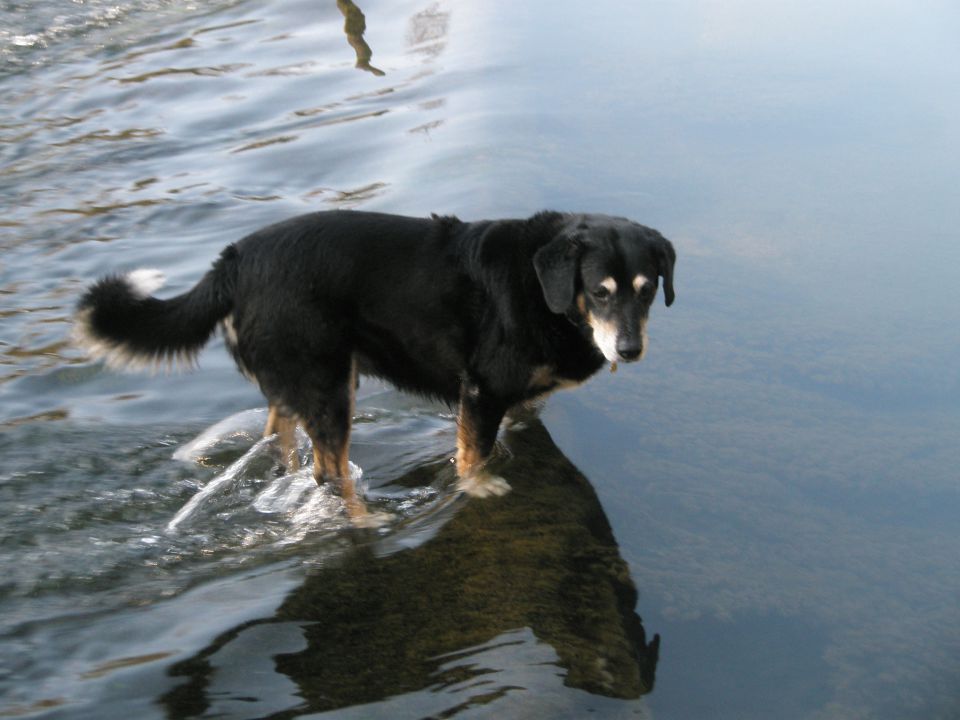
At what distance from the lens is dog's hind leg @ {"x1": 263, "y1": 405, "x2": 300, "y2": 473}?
5.36 metres

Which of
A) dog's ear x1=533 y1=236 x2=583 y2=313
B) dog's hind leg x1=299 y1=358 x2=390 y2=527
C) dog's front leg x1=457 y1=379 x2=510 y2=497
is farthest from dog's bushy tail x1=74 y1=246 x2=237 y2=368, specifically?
dog's ear x1=533 y1=236 x2=583 y2=313

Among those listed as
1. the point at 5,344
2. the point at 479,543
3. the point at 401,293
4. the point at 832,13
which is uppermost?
the point at 832,13

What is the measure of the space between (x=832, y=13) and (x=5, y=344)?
8529 mm

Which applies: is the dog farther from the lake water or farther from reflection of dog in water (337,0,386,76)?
reflection of dog in water (337,0,386,76)

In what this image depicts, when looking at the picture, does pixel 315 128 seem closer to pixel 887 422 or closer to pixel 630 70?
pixel 630 70

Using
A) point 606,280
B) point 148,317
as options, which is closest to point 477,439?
point 606,280

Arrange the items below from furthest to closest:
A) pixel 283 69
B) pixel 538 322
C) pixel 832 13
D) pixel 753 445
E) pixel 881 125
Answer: pixel 283 69, pixel 832 13, pixel 881 125, pixel 753 445, pixel 538 322

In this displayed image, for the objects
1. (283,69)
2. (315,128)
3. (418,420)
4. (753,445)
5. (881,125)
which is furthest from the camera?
(283,69)

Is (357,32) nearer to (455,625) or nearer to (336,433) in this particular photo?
(336,433)

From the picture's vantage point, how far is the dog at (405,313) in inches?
187

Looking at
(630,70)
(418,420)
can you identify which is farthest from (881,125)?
(418,420)

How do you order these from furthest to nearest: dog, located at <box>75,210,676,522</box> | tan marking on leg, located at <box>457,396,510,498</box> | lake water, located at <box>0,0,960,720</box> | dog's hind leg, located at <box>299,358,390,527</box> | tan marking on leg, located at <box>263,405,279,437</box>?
tan marking on leg, located at <box>263,405,279,437</box> < tan marking on leg, located at <box>457,396,510,498</box> < dog's hind leg, located at <box>299,358,390,527</box> < dog, located at <box>75,210,676,522</box> < lake water, located at <box>0,0,960,720</box>

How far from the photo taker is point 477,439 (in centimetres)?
516

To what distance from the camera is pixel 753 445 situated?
5383 millimetres
